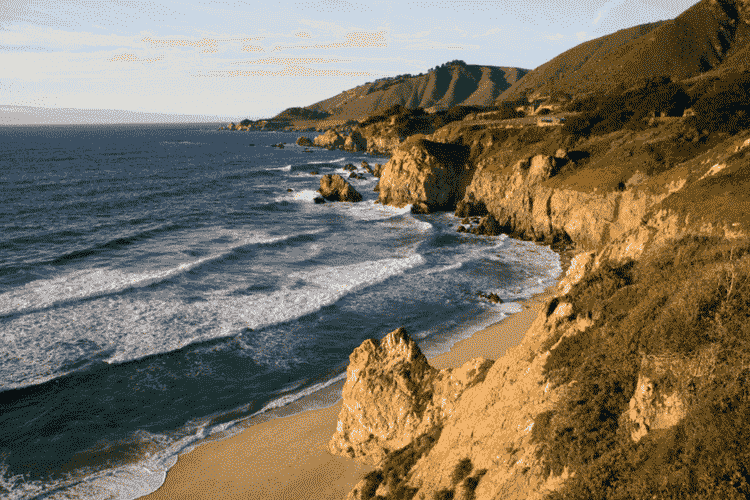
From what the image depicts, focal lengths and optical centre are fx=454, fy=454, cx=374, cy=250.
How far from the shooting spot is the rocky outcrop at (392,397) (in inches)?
462

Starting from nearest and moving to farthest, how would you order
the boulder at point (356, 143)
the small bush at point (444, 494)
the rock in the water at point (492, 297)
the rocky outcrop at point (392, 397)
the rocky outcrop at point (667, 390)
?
the rocky outcrop at point (667, 390)
the small bush at point (444, 494)
the rocky outcrop at point (392, 397)
the rock in the water at point (492, 297)
the boulder at point (356, 143)

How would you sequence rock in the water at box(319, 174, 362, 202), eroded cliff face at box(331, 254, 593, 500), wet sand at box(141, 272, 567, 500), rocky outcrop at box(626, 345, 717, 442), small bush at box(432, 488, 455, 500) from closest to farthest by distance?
1. rocky outcrop at box(626, 345, 717, 442)
2. eroded cliff face at box(331, 254, 593, 500)
3. small bush at box(432, 488, 455, 500)
4. wet sand at box(141, 272, 567, 500)
5. rock in the water at box(319, 174, 362, 202)

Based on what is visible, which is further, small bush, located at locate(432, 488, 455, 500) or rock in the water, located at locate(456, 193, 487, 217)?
rock in the water, located at locate(456, 193, 487, 217)

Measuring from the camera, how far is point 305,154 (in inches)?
5005

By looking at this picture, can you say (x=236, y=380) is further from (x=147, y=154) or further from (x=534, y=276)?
(x=147, y=154)

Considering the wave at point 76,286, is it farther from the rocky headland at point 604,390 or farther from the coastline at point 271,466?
the rocky headland at point 604,390

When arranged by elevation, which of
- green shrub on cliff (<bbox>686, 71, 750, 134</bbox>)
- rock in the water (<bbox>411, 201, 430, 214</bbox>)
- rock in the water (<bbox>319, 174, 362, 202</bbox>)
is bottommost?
rock in the water (<bbox>411, 201, 430, 214</bbox>)

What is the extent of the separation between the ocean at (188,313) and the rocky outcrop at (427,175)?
3403 mm

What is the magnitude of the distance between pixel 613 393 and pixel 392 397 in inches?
245

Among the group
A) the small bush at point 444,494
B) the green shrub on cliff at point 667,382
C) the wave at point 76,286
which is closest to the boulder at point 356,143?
the wave at point 76,286

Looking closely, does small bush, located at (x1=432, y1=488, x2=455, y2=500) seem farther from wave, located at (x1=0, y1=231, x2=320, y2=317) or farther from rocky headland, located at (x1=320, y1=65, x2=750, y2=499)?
wave, located at (x1=0, y1=231, x2=320, y2=317)

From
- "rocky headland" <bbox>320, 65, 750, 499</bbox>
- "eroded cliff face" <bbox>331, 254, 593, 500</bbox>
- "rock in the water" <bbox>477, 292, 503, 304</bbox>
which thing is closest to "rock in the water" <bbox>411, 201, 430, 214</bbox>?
"rock in the water" <bbox>477, 292, 503, 304</bbox>

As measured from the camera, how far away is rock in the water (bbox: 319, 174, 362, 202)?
58969 mm

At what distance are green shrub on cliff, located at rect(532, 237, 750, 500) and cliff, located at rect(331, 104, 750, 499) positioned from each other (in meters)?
0.02
